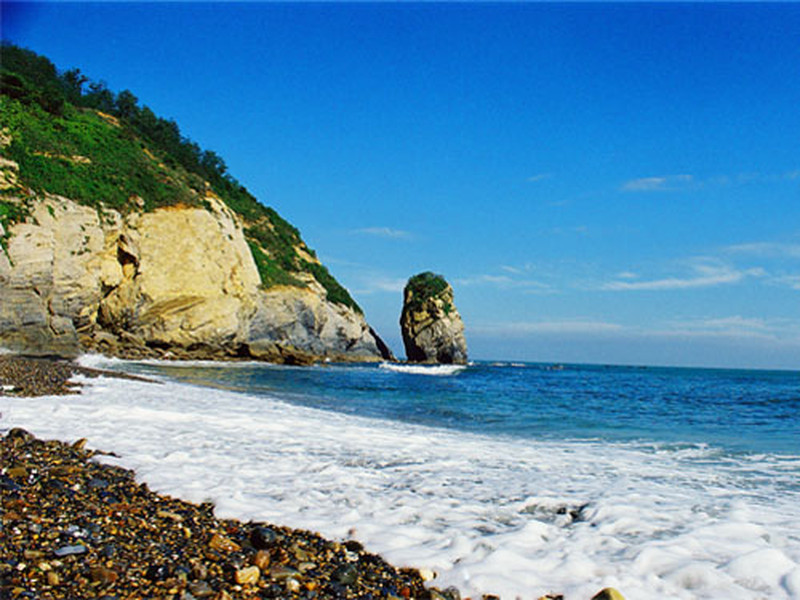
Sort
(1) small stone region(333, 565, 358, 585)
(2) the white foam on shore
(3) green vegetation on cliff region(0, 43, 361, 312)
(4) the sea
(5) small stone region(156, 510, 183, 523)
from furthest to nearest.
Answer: (2) the white foam on shore, (3) green vegetation on cliff region(0, 43, 361, 312), (5) small stone region(156, 510, 183, 523), (4) the sea, (1) small stone region(333, 565, 358, 585)

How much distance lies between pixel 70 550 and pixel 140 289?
114 feet

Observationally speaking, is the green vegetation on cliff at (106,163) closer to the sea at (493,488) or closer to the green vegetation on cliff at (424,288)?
the green vegetation on cliff at (424,288)

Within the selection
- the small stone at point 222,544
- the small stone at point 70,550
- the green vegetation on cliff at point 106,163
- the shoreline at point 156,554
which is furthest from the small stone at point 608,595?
the green vegetation on cliff at point 106,163

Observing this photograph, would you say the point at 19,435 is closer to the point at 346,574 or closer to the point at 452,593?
the point at 346,574

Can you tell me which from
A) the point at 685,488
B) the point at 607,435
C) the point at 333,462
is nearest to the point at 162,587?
the point at 333,462

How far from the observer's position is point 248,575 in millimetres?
3201

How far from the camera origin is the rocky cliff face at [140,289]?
84.8ft

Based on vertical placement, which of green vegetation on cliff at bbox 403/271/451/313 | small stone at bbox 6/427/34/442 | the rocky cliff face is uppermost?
green vegetation on cliff at bbox 403/271/451/313

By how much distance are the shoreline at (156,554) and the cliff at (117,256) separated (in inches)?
949

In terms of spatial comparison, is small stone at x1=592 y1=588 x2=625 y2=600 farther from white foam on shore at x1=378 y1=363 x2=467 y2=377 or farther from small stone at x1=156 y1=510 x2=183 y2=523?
white foam on shore at x1=378 y1=363 x2=467 y2=377

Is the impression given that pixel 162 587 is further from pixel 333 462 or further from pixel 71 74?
pixel 71 74

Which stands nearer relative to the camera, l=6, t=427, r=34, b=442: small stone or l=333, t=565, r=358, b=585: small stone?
l=333, t=565, r=358, b=585: small stone

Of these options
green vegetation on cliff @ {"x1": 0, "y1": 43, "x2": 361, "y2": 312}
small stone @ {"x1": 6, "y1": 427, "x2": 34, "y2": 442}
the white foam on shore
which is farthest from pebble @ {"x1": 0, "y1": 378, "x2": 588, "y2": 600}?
the white foam on shore

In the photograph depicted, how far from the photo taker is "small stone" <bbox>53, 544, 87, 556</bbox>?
10.5 feet
